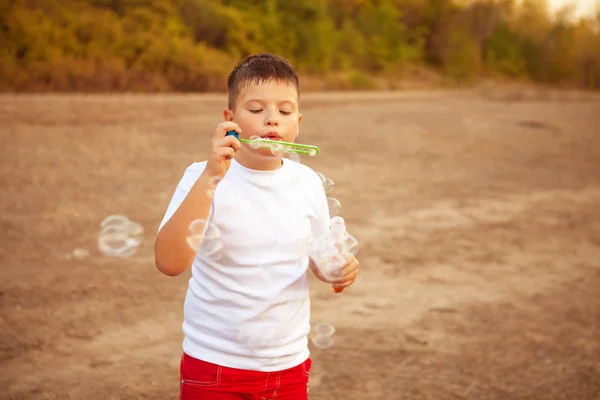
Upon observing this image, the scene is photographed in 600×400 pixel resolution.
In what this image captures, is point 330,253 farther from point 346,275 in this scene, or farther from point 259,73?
point 259,73

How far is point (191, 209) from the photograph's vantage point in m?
1.42

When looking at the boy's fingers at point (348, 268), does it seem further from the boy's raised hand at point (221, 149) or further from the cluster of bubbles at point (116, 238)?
the cluster of bubbles at point (116, 238)

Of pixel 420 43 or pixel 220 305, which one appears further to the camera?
pixel 420 43

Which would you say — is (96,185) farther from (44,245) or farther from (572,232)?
(572,232)

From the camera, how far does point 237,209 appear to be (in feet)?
5.04

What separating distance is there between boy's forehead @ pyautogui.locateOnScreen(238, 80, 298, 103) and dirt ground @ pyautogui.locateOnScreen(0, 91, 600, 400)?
144 centimetres

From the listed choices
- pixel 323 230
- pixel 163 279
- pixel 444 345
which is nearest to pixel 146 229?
pixel 163 279

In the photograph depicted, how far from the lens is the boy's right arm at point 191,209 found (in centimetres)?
138

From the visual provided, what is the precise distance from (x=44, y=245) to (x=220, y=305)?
3.22 meters

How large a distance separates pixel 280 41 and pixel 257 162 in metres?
23.1

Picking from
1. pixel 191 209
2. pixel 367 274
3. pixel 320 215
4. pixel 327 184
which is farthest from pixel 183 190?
pixel 367 274

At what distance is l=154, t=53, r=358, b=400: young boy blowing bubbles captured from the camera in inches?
59.3

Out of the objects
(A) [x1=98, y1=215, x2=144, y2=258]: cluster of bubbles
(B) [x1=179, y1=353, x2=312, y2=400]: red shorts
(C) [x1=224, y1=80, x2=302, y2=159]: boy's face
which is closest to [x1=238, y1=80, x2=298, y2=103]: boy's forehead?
(C) [x1=224, y1=80, x2=302, y2=159]: boy's face

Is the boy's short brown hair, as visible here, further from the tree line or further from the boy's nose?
the tree line
